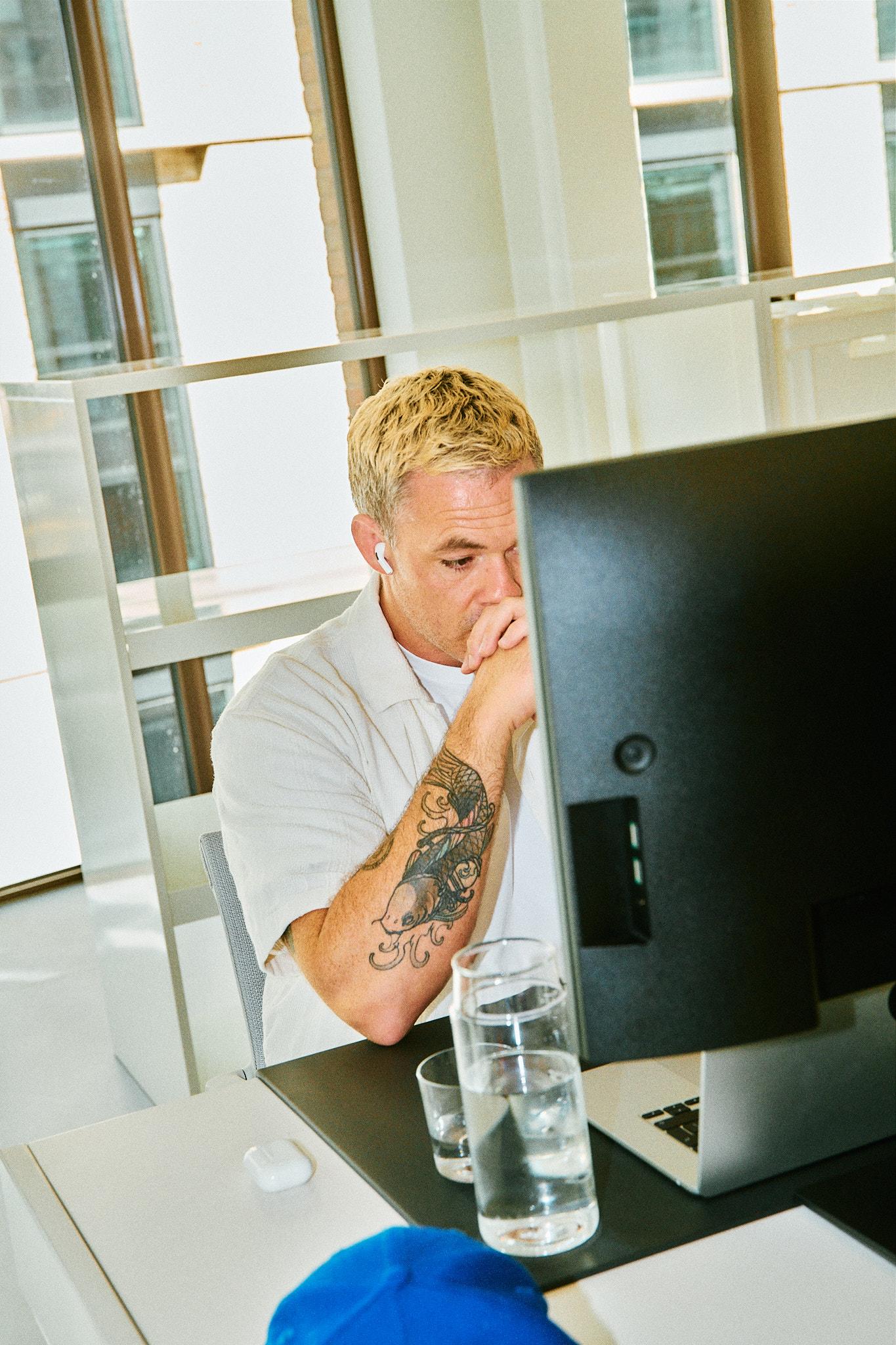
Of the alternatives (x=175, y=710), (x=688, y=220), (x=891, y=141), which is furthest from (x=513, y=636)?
(x=891, y=141)

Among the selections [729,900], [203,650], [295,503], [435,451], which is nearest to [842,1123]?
[729,900]

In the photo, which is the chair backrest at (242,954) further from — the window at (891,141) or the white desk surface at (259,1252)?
the window at (891,141)

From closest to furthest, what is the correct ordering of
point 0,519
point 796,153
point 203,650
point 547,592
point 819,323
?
point 547,592
point 203,650
point 819,323
point 0,519
point 796,153

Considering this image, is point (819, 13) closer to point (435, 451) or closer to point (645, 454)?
point (435, 451)

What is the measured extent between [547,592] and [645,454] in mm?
81

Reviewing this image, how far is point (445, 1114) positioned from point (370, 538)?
80 centimetres

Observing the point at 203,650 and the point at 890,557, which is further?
the point at 203,650

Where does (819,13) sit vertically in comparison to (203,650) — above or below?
above

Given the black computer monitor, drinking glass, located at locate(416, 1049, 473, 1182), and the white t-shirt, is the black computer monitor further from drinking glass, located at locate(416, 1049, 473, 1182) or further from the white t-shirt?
the white t-shirt

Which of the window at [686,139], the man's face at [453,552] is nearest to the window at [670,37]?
the window at [686,139]

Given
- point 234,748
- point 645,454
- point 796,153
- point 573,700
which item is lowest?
point 234,748

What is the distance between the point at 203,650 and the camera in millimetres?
2277

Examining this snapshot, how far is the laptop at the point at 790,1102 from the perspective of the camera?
30.9 inches

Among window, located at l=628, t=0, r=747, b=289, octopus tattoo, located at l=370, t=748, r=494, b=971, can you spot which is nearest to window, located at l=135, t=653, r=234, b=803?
window, located at l=628, t=0, r=747, b=289
